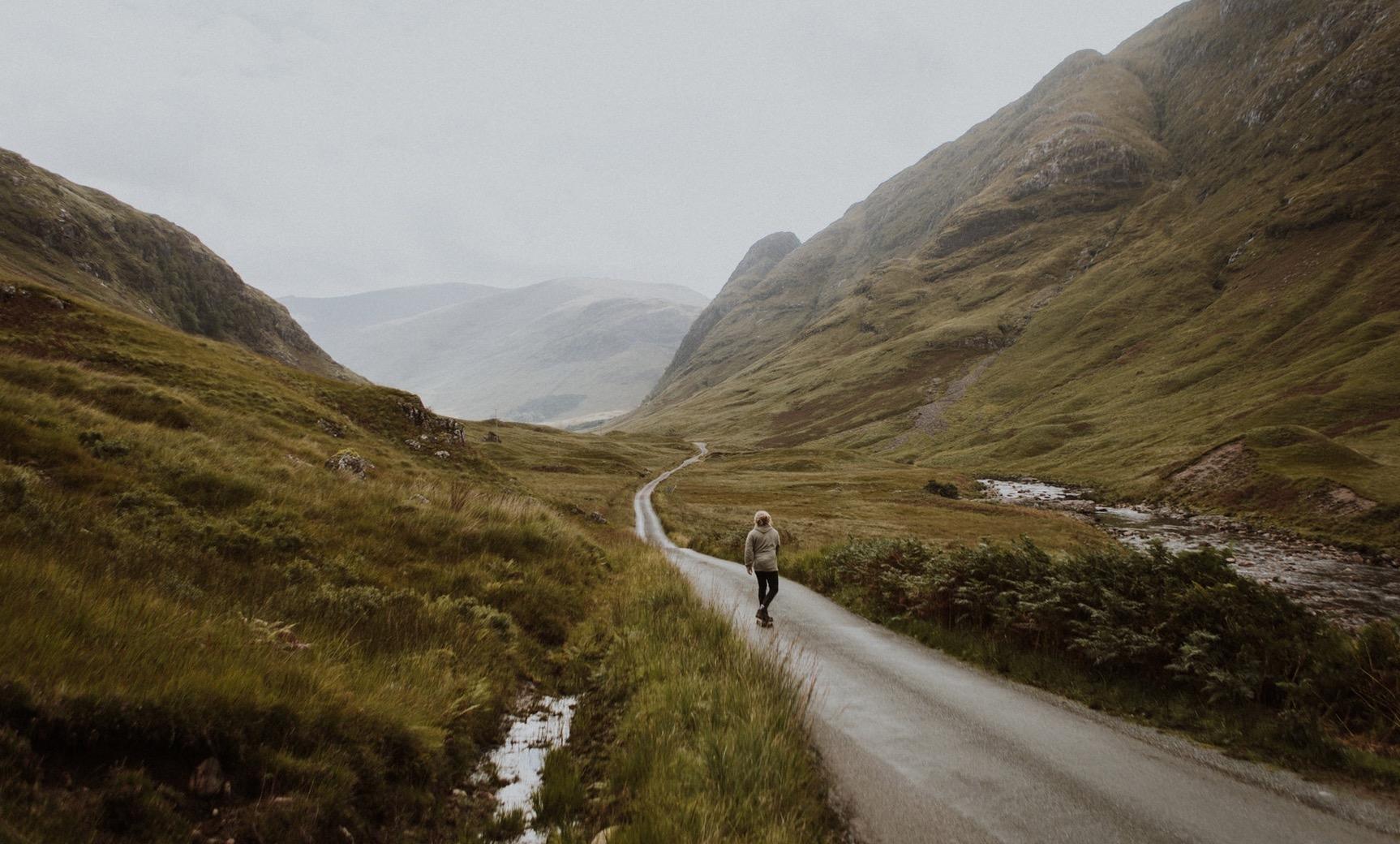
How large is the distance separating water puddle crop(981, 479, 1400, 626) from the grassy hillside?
1452cm

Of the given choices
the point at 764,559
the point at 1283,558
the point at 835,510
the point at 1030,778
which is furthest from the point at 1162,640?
the point at 835,510

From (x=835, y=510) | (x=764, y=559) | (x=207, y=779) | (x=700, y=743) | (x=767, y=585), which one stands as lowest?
(x=207, y=779)

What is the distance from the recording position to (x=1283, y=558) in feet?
137

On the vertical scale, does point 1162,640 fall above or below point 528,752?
above

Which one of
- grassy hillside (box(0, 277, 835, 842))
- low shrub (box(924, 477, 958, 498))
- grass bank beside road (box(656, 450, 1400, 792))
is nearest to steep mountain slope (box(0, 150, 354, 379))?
grassy hillside (box(0, 277, 835, 842))

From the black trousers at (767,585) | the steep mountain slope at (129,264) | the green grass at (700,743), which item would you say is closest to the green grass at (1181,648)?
the black trousers at (767,585)

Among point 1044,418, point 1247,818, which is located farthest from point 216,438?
point 1044,418

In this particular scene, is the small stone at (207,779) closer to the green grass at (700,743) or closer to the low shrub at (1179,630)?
the green grass at (700,743)

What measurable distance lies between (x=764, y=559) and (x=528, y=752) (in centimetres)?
887

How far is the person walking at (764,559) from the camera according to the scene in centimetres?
1491

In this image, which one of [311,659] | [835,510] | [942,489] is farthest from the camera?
[942,489]

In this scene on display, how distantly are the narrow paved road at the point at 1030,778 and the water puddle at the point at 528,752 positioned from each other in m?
3.29

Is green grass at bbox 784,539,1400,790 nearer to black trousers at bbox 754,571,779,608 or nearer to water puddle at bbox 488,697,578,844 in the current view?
black trousers at bbox 754,571,779,608

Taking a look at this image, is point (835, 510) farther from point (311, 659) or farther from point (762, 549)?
point (311, 659)
